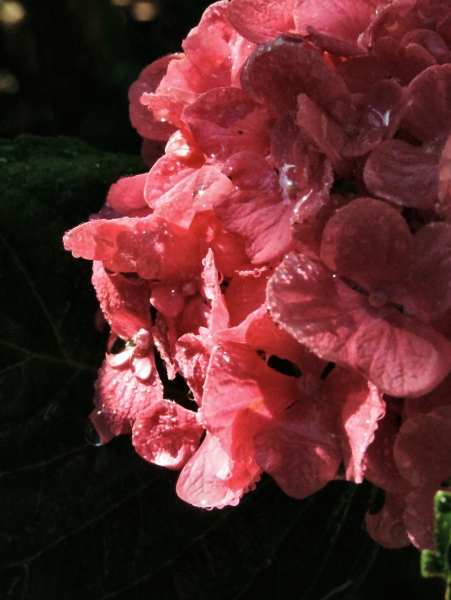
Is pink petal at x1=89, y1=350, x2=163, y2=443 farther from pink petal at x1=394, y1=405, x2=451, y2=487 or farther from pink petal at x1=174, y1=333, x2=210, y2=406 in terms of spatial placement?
pink petal at x1=394, y1=405, x2=451, y2=487

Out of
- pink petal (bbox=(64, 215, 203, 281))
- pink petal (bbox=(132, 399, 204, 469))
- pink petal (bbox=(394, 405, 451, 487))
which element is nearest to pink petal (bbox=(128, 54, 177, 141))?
pink petal (bbox=(64, 215, 203, 281))

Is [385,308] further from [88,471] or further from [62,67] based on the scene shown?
[62,67]

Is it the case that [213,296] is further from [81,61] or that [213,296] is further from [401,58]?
[81,61]

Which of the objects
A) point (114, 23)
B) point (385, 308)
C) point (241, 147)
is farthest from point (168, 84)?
point (114, 23)

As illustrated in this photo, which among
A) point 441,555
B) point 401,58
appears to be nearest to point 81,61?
point 401,58

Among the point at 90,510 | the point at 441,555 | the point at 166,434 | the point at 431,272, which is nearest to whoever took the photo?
the point at 441,555
